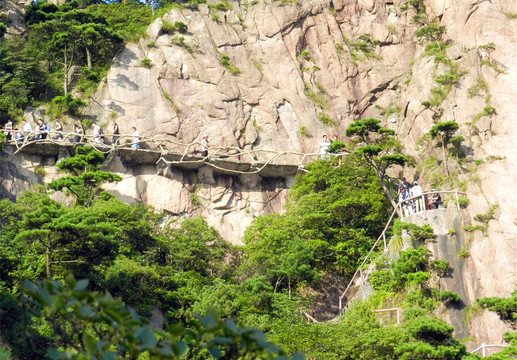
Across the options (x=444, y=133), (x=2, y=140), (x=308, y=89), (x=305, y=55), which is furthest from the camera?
(x=305, y=55)

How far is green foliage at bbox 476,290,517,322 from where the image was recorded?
A: 56.6 ft

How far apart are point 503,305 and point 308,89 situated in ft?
47.9

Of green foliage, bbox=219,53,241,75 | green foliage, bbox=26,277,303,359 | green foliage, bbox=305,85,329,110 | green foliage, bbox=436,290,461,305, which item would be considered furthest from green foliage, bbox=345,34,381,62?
green foliage, bbox=26,277,303,359

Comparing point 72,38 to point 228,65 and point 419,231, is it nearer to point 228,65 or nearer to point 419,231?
point 228,65

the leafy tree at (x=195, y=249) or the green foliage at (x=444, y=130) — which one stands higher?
the green foliage at (x=444, y=130)

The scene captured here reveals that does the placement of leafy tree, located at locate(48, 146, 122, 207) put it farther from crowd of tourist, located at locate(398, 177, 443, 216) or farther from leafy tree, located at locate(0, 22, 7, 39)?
crowd of tourist, located at locate(398, 177, 443, 216)

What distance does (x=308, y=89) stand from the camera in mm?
29641

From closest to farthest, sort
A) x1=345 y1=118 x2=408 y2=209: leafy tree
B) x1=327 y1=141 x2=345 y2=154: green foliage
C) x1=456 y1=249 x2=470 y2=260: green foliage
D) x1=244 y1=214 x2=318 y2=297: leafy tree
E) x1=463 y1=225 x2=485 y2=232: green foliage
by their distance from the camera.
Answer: x1=456 y1=249 x2=470 y2=260: green foliage < x1=463 y1=225 x2=485 y2=232: green foliage < x1=244 y1=214 x2=318 y2=297: leafy tree < x1=345 y1=118 x2=408 y2=209: leafy tree < x1=327 y1=141 x2=345 y2=154: green foliage

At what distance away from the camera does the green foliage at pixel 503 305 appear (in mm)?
17250

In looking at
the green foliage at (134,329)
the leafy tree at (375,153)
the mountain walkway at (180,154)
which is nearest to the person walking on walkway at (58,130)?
the mountain walkway at (180,154)

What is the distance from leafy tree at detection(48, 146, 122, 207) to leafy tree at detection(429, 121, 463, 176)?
1063 cm

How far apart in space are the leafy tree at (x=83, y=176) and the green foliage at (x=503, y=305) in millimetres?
11173

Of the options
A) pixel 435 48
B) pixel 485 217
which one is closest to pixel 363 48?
pixel 435 48

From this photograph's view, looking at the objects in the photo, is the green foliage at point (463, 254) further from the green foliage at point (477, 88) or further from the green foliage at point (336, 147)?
the green foliage at point (477, 88)
